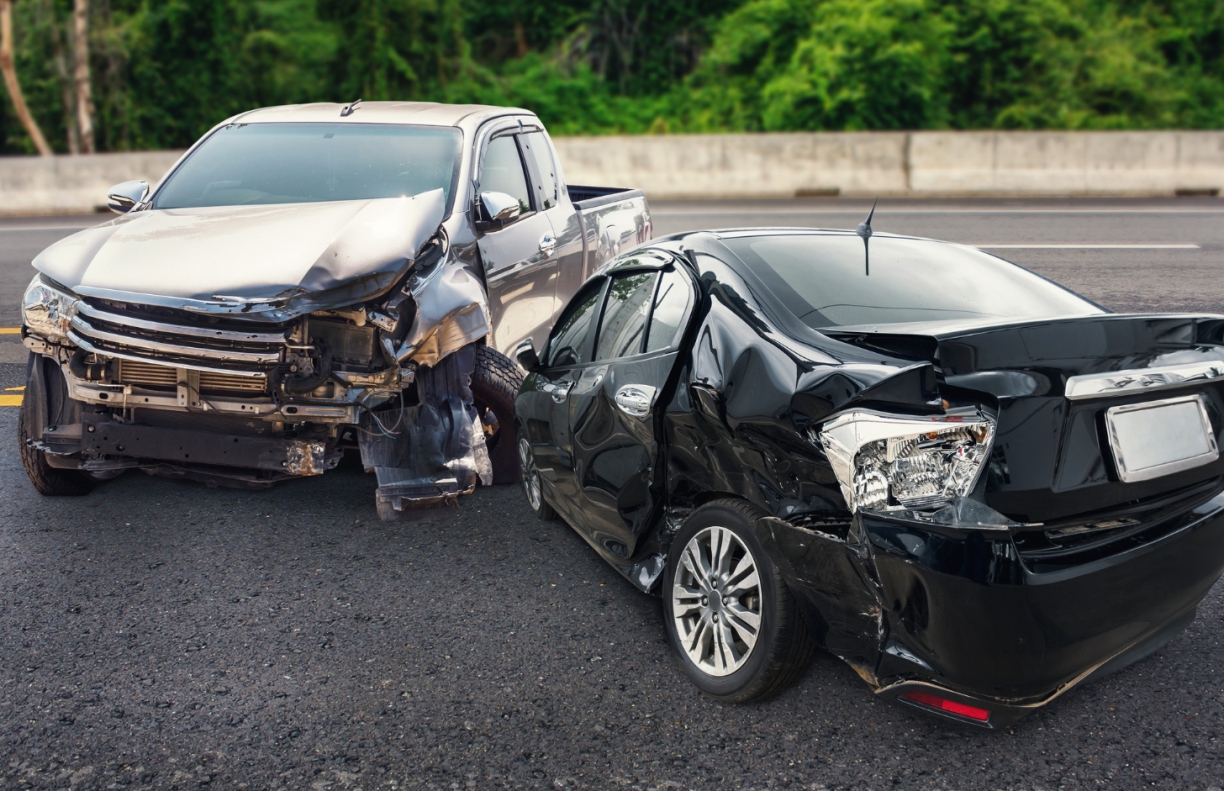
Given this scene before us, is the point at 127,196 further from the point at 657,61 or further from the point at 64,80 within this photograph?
the point at 64,80

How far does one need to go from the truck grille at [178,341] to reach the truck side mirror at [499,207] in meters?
1.75

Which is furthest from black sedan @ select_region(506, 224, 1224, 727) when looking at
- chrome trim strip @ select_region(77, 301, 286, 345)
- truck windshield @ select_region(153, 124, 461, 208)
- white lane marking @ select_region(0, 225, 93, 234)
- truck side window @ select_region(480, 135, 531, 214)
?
white lane marking @ select_region(0, 225, 93, 234)

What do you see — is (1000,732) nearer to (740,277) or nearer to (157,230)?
(740,277)

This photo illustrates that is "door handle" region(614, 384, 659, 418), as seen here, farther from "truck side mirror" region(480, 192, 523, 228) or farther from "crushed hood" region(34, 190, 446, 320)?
"truck side mirror" region(480, 192, 523, 228)

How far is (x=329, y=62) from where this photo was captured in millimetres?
31297

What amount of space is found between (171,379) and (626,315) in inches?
82.2

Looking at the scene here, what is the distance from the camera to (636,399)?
3902 mm

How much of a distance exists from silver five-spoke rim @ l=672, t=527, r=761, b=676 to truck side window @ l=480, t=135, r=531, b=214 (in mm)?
3655

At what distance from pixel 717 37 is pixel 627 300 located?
25.5m

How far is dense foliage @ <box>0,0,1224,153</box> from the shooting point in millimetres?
23422

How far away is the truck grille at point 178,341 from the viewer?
461 centimetres

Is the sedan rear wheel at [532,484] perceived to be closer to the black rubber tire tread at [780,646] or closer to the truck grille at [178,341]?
the truck grille at [178,341]

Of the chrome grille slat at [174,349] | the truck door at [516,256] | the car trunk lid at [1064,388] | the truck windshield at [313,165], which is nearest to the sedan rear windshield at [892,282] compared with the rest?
the car trunk lid at [1064,388]

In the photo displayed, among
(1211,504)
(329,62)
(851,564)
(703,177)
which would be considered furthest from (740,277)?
→ (329,62)
